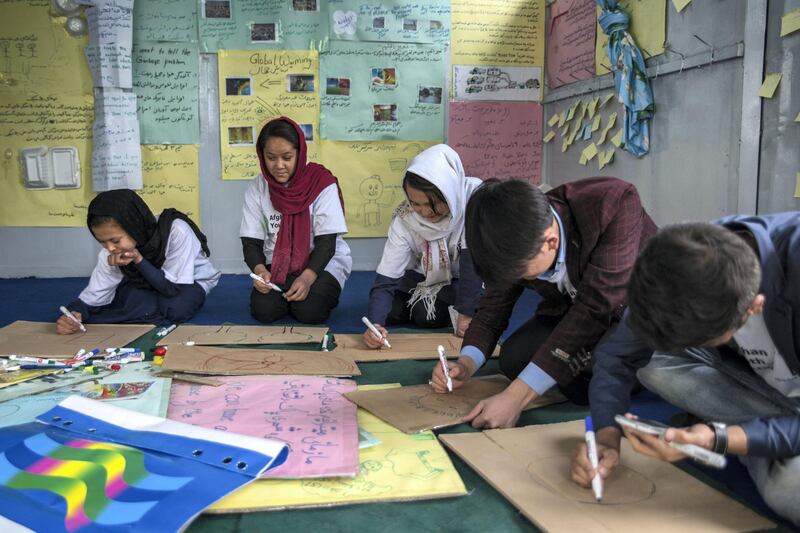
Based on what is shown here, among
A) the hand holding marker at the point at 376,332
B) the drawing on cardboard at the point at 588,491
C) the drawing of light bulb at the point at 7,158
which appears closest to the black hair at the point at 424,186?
the hand holding marker at the point at 376,332

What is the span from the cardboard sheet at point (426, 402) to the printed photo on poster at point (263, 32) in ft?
8.93

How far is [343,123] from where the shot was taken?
3.74 meters

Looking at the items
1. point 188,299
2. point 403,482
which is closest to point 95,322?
point 188,299

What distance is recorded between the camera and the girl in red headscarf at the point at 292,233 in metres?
2.46

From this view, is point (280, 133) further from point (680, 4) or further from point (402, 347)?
point (680, 4)

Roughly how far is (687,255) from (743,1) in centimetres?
177

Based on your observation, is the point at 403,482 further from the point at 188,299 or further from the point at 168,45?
the point at 168,45

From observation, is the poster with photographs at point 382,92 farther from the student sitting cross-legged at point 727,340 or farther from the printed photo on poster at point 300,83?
the student sitting cross-legged at point 727,340

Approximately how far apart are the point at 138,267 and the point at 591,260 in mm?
1740

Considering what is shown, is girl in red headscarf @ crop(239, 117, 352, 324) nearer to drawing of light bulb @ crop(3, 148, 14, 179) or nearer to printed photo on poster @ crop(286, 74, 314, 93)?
printed photo on poster @ crop(286, 74, 314, 93)

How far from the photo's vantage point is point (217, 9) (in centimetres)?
357

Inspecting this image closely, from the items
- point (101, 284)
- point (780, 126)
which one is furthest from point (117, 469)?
point (780, 126)

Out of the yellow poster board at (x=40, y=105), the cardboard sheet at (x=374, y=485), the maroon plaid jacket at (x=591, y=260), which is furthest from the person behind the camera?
the yellow poster board at (x=40, y=105)

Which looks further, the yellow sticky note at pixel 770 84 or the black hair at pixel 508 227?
the yellow sticky note at pixel 770 84
